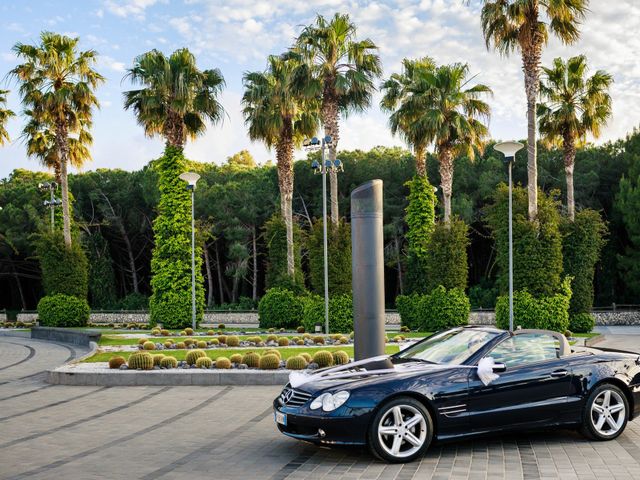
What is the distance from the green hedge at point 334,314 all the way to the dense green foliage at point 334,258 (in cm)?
48

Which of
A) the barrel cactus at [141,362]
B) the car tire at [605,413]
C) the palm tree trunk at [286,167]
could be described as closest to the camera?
the car tire at [605,413]

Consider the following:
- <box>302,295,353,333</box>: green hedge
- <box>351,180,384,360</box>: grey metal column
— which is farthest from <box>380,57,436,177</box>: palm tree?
<box>351,180,384,360</box>: grey metal column

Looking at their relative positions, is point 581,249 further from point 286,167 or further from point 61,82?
point 61,82

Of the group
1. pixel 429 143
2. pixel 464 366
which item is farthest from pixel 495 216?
pixel 464 366

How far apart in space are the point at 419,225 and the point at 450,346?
89.6 feet

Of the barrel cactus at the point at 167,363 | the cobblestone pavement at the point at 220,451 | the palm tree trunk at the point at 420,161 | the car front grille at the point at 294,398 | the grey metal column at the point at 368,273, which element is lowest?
the cobblestone pavement at the point at 220,451

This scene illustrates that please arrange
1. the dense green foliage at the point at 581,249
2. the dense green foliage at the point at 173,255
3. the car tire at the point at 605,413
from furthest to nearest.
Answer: the dense green foliage at the point at 173,255 → the dense green foliage at the point at 581,249 → the car tire at the point at 605,413

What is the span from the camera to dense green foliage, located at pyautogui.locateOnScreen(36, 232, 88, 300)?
36.3 metres

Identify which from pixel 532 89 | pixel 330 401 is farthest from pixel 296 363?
pixel 532 89

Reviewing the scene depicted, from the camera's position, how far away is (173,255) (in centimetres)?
3341

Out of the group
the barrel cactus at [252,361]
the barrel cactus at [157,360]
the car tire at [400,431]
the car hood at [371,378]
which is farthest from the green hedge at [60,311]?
the car tire at [400,431]

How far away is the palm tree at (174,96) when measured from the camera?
33.0 m

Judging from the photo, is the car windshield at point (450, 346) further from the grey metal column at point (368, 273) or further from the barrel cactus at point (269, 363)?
the barrel cactus at point (269, 363)

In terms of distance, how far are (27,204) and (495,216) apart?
41851 millimetres
